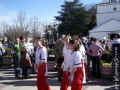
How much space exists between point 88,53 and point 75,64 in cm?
437

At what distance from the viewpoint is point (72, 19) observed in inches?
2024

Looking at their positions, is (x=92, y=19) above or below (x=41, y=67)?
above

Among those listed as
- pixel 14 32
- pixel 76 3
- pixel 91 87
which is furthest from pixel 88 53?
pixel 76 3

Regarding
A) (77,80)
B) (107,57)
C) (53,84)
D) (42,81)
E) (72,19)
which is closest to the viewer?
(77,80)

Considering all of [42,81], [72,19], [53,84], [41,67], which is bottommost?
[53,84]

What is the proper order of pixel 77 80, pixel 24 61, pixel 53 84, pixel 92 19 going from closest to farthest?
pixel 77 80 → pixel 53 84 → pixel 24 61 → pixel 92 19

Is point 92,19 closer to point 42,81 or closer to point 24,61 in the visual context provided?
point 24,61

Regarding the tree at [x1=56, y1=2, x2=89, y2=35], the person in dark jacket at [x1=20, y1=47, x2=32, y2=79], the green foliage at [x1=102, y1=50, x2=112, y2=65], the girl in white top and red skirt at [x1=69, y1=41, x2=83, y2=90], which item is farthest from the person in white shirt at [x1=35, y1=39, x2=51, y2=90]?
the tree at [x1=56, y1=2, x2=89, y2=35]

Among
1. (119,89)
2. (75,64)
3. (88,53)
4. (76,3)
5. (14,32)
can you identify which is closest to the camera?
(75,64)

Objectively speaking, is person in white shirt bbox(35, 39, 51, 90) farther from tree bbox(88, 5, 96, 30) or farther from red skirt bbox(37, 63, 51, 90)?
tree bbox(88, 5, 96, 30)

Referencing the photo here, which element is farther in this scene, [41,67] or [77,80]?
[41,67]

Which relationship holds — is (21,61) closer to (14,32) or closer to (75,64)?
(75,64)

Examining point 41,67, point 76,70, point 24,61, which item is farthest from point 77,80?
point 24,61

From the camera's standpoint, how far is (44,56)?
652cm
